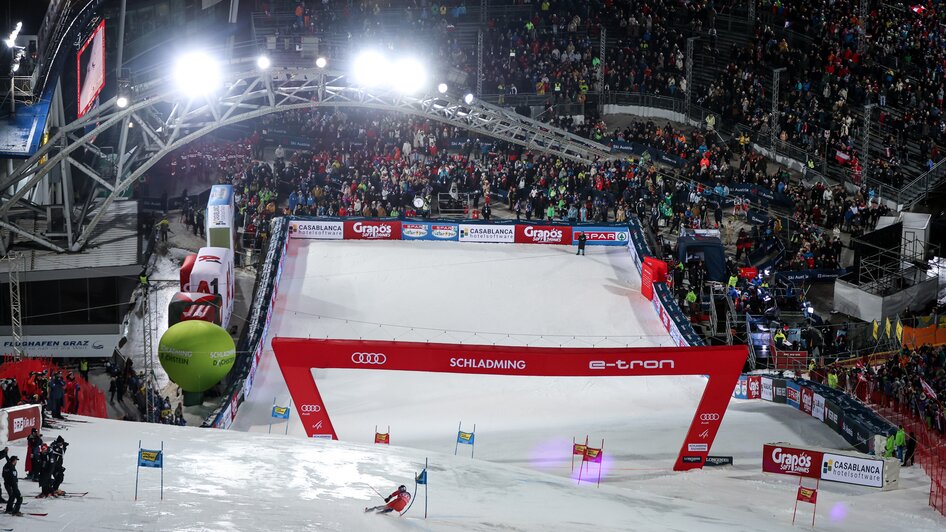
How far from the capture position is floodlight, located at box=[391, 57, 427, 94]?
138ft

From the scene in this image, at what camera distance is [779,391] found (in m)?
31.7

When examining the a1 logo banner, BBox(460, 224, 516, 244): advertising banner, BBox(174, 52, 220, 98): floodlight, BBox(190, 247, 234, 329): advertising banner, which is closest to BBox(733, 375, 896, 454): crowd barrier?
the a1 logo banner

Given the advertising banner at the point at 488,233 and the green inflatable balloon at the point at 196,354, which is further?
the advertising banner at the point at 488,233

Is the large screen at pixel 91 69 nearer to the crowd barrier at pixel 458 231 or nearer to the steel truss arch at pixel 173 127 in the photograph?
the steel truss arch at pixel 173 127

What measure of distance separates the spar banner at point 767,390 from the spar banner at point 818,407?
142 cm

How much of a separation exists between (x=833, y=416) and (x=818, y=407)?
2.39 ft

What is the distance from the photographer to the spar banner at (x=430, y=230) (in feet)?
139

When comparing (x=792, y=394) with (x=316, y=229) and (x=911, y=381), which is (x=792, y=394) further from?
(x=316, y=229)

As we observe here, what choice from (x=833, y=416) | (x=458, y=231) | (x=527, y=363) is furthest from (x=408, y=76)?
(x=833, y=416)

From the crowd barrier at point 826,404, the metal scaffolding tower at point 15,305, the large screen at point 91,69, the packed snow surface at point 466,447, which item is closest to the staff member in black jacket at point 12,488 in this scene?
the packed snow surface at point 466,447

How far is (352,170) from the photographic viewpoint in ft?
152

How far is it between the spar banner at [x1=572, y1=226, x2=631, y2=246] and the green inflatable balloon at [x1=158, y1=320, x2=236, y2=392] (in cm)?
1383

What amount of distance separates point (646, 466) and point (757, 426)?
12.8 feet

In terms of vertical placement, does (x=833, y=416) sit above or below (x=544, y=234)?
below
